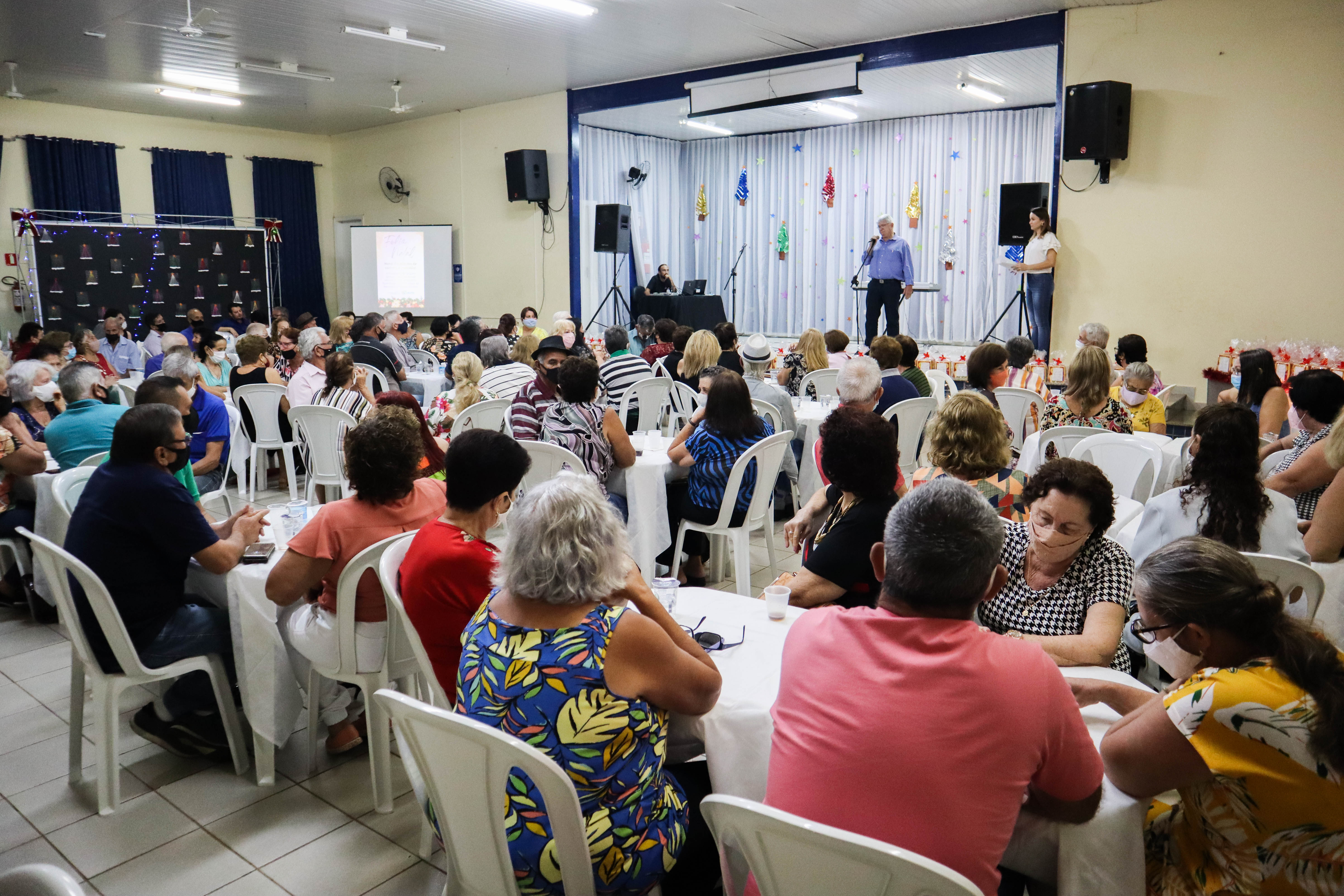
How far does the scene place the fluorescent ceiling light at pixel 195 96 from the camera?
10.6 metres

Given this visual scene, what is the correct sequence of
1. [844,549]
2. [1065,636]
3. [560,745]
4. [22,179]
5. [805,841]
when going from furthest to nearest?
[22,179]
[844,549]
[1065,636]
[560,745]
[805,841]

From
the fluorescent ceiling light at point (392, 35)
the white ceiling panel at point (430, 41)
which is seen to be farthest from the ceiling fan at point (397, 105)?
the fluorescent ceiling light at point (392, 35)

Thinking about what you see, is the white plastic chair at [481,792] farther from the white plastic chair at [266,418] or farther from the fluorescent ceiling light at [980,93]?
the fluorescent ceiling light at [980,93]

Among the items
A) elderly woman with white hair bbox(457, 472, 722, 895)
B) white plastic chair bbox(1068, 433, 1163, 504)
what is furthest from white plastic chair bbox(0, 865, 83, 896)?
white plastic chair bbox(1068, 433, 1163, 504)

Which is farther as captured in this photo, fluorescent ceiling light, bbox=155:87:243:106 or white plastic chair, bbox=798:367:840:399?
fluorescent ceiling light, bbox=155:87:243:106

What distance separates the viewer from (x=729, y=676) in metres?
1.94

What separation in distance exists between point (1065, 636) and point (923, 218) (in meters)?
11.5

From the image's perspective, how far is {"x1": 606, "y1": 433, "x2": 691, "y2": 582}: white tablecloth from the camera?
13.7 feet

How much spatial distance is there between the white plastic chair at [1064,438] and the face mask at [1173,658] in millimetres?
2331

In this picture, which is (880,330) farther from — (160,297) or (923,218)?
(160,297)

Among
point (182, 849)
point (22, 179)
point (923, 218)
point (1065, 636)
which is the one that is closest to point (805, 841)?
point (1065, 636)

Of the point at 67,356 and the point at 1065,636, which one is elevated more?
the point at 67,356

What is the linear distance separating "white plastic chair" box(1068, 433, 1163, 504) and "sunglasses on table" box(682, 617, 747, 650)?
7.68ft

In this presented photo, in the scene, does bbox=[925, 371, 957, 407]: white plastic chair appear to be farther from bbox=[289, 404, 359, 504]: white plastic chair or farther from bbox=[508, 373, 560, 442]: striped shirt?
bbox=[289, 404, 359, 504]: white plastic chair
